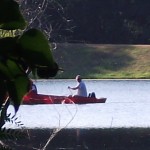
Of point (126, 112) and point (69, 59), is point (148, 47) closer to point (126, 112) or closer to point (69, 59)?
point (69, 59)

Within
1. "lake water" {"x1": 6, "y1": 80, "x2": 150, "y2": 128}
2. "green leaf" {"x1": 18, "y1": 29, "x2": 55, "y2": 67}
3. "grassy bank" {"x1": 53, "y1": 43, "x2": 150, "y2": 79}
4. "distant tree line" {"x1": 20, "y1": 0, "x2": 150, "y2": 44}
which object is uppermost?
"green leaf" {"x1": 18, "y1": 29, "x2": 55, "y2": 67}

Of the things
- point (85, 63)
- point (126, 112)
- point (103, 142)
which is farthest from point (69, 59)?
point (103, 142)

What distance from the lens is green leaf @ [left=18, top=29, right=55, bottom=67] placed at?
2.44ft

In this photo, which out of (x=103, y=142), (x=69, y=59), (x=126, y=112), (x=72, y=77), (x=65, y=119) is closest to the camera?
(x=103, y=142)

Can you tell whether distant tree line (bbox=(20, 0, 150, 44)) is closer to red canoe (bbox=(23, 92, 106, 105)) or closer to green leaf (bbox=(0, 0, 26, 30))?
red canoe (bbox=(23, 92, 106, 105))

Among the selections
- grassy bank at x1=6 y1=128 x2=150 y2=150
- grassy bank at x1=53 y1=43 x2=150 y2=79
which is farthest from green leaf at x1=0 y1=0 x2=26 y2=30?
grassy bank at x1=53 y1=43 x2=150 y2=79

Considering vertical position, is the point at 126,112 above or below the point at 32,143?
below

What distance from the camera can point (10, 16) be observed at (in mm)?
759

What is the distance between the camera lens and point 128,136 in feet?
48.7

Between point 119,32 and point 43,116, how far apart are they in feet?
75.6

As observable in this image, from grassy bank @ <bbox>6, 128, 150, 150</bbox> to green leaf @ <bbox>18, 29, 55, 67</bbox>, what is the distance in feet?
38.5

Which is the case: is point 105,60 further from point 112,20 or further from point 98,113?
point 98,113

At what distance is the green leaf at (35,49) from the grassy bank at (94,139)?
11745 mm

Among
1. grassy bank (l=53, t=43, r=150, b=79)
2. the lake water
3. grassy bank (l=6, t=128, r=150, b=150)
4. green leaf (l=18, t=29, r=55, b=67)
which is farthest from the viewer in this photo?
grassy bank (l=53, t=43, r=150, b=79)
